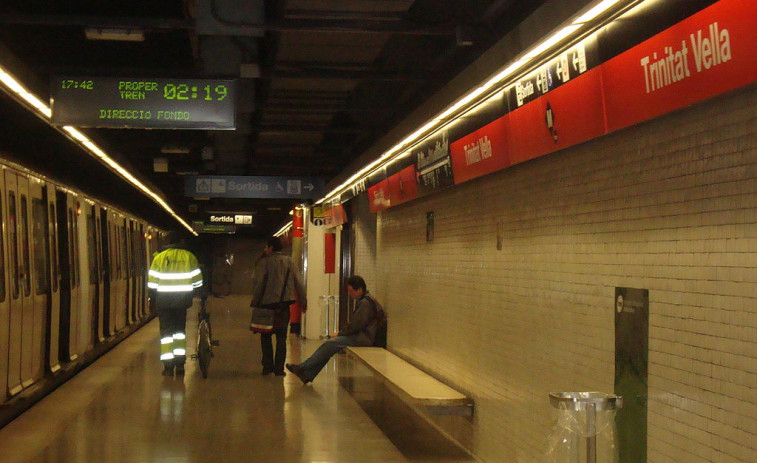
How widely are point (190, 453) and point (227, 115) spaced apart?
2.99m

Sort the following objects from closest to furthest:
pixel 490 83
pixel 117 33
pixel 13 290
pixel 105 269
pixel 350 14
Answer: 1. pixel 490 83
2. pixel 350 14
3. pixel 117 33
4. pixel 13 290
5. pixel 105 269

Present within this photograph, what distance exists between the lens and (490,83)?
17.8 feet

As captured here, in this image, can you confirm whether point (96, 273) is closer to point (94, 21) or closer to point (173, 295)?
point (173, 295)

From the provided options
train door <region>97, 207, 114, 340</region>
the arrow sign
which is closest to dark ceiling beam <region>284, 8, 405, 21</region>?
train door <region>97, 207, 114, 340</region>

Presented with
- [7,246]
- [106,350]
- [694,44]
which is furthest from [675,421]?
[106,350]

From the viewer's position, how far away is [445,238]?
8.09 meters

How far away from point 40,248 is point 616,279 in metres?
6.44

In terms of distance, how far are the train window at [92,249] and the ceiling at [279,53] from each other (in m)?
1.07

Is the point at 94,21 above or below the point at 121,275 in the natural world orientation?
above

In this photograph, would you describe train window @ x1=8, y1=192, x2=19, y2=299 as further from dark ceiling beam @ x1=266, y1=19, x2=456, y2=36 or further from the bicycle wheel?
the bicycle wheel

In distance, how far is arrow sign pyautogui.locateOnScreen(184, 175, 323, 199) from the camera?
51.2ft

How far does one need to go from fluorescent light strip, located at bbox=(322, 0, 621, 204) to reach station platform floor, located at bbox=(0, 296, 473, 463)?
2539mm

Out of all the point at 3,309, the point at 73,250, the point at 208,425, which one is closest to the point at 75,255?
the point at 73,250

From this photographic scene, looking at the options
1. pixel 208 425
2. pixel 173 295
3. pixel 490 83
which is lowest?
pixel 208 425
